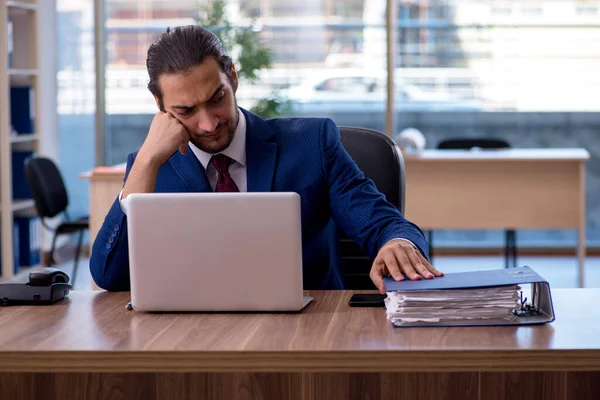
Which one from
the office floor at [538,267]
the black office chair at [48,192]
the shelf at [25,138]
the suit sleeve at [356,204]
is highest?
the shelf at [25,138]

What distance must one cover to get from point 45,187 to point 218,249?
3.43 metres

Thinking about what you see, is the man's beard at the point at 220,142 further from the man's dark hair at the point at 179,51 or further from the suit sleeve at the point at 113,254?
the suit sleeve at the point at 113,254

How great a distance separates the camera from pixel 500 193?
495 centimetres

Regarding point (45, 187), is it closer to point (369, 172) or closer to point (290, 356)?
point (369, 172)

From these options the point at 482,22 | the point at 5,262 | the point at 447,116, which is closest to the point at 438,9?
the point at 482,22

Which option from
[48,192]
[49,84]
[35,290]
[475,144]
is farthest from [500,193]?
[35,290]

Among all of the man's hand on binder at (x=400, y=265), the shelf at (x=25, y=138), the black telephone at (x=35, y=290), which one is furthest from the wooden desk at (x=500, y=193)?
the black telephone at (x=35, y=290)

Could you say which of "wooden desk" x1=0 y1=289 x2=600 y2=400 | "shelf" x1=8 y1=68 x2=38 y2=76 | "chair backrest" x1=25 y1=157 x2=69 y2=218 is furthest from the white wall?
"wooden desk" x1=0 y1=289 x2=600 y2=400

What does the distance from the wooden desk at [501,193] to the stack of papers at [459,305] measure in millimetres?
3393

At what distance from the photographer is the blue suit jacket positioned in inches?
80.6

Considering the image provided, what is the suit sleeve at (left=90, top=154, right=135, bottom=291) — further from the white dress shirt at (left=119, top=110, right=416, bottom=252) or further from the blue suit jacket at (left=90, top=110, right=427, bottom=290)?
the white dress shirt at (left=119, top=110, right=416, bottom=252)

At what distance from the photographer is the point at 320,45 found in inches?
255

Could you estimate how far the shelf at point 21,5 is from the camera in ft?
17.5

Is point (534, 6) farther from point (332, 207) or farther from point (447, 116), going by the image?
point (332, 207)
